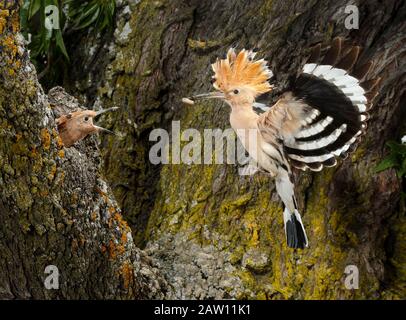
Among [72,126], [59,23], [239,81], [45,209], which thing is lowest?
[45,209]

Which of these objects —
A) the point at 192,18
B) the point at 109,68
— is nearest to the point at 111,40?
the point at 109,68

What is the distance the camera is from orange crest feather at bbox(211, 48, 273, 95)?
89.4 inches

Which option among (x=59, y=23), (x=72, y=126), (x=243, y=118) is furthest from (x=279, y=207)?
(x=59, y=23)

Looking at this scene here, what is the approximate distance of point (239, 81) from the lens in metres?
2.26

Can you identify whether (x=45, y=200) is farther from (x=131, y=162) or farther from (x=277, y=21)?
(x=277, y=21)

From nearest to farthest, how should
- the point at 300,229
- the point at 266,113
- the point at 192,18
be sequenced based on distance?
the point at 266,113
the point at 300,229
the point at 192,18

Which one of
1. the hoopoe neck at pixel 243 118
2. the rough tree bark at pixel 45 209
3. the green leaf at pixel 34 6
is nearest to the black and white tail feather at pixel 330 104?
the hoopoe neck at pixel 243 118

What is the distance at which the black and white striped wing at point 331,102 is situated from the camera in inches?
86.9

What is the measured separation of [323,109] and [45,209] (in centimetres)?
80

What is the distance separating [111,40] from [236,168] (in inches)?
33.1

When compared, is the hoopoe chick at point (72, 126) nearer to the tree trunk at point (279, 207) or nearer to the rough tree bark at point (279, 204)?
the tree trunk at point (279, 207)

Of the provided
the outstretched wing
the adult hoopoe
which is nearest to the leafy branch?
the adult hoopoe

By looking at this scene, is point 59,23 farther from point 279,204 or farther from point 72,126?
point 279,204

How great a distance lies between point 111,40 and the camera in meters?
3.16
